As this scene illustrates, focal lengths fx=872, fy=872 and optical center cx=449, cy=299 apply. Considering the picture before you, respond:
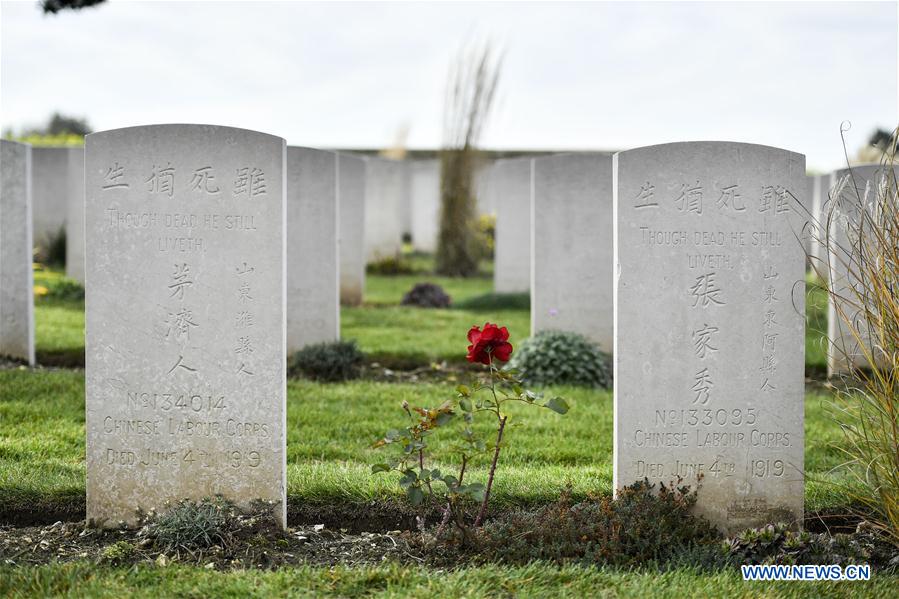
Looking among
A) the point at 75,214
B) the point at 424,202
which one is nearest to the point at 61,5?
the point at 75,214

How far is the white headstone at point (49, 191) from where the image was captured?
1485 cm

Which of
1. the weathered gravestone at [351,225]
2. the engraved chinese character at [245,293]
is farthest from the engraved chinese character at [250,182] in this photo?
the weathered gravestone at [351,225]

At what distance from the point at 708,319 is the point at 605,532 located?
116cm

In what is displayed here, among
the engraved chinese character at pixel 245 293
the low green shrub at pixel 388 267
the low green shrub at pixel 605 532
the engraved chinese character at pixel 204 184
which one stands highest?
the engraved chinese character at pixel 204 184

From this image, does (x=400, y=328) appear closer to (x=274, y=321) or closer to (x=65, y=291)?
(x=65, y=291)

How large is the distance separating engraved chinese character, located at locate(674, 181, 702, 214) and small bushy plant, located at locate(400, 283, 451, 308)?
857cm

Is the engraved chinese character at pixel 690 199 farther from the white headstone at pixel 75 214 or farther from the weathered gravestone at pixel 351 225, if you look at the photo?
the white headstone at pixel 75 214

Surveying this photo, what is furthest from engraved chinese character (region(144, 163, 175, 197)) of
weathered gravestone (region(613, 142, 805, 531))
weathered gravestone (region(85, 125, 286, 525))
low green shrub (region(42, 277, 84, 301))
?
low green shrub (region(42, 277, 84, 301))

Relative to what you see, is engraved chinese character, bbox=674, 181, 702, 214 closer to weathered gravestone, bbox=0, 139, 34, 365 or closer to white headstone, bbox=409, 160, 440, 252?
weathered gravestone, bbox=0, 139, 34, 365

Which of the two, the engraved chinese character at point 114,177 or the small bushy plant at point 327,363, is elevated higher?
the engraved chinese character at point 114,177

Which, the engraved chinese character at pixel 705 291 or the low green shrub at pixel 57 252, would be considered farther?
the low green shrub at pixel 57 252

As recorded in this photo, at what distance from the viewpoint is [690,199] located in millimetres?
4230

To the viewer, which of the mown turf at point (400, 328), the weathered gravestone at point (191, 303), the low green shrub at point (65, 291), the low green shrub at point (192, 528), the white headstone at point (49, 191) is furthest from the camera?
the white headstone at point (49, 191)

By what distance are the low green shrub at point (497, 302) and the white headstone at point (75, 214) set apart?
5.45 metres
